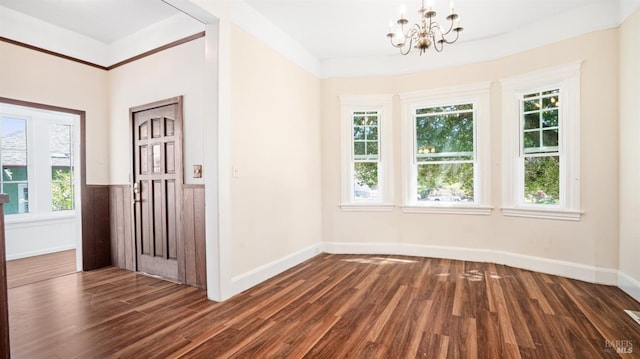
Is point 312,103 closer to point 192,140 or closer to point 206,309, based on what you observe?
point 192,140

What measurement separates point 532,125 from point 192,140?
4.29 meters

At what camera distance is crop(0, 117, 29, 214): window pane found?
188 inches

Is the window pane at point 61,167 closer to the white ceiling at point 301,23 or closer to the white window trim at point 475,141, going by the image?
the white ceiling at point 301,23

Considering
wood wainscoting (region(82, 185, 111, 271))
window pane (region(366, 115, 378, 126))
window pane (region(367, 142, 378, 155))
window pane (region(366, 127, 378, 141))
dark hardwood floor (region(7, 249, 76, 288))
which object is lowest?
dark hardwood floor (region(7, 249, 76, 288))

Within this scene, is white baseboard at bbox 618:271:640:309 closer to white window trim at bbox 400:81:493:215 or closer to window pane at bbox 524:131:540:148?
white window trim at bbox 400:81:493:215

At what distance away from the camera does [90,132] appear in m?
4.16

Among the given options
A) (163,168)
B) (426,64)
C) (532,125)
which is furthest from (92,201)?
(532,125)

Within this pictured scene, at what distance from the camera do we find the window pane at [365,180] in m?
4.81

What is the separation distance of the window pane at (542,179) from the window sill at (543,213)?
0.49ft

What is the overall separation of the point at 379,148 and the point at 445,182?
1.12 meters

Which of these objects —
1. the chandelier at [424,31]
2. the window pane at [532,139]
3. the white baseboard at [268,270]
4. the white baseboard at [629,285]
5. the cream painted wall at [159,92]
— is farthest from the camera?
the window pane at [532,139]

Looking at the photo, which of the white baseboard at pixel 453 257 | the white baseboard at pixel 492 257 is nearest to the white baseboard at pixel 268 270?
the white baseboard at pixel 453 257

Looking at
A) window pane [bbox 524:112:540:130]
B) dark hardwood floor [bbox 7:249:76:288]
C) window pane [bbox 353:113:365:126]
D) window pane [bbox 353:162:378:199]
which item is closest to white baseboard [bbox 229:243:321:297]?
window pane [bbox 353:162:378:199]

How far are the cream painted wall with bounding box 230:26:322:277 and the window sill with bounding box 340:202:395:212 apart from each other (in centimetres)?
47
